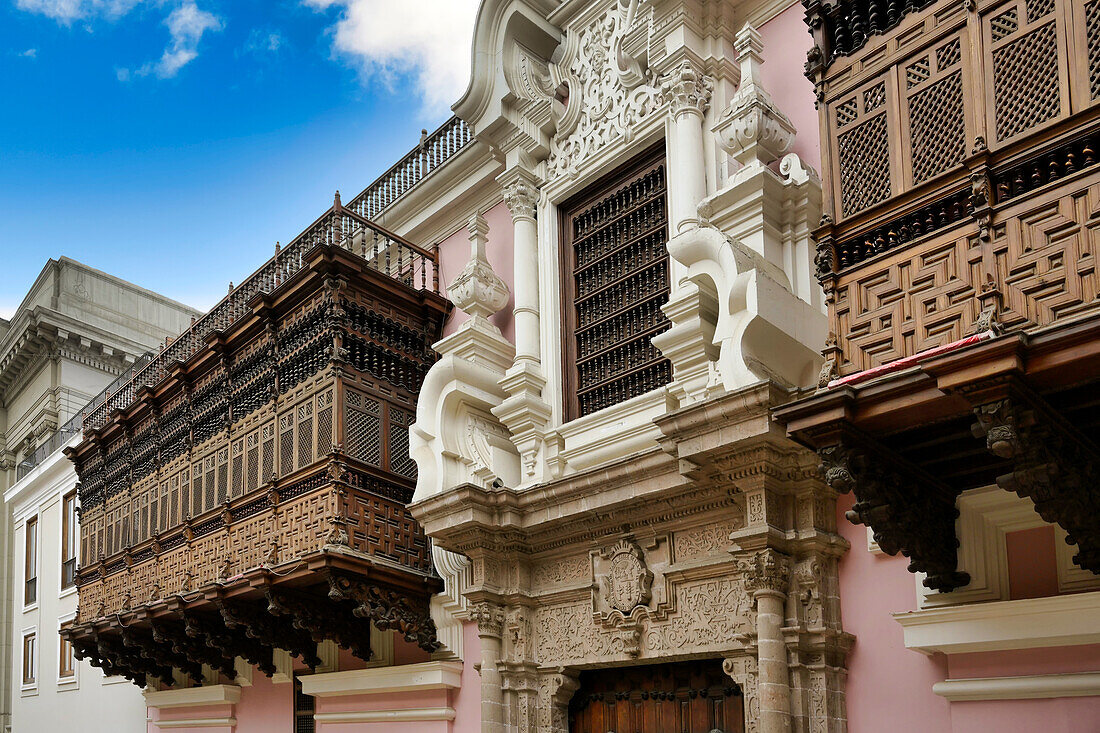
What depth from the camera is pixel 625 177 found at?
34.8 ft

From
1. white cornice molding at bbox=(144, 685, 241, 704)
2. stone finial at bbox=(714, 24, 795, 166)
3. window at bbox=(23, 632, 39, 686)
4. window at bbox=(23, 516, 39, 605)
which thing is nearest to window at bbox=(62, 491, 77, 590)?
window at bbox=(23, 516, 39, 605)

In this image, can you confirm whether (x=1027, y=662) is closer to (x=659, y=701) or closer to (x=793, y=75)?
(x=659, y=701)

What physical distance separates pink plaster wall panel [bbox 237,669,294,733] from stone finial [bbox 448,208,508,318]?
209 inches

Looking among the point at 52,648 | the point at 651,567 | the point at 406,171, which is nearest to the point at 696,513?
the point at 651,567

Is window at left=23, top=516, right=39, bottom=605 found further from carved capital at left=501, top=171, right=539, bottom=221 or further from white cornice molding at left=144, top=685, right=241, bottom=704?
carved capital at left=501, top=171, right=539, bottom=221

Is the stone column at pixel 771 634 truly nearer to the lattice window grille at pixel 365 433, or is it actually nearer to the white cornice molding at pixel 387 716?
the white cornice molding at pixel 387 716

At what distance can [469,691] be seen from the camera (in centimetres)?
1064

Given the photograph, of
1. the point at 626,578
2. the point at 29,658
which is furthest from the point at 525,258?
the point at 29,658

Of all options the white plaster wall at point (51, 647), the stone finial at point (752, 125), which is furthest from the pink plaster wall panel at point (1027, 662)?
the white plaster wall at point (51, 647)

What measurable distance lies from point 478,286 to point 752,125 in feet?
11.5

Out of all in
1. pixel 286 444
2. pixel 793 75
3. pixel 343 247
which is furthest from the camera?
pixel 343 247

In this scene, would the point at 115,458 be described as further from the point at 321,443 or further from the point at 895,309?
the point at 895,309

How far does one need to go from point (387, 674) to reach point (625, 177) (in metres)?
5.48

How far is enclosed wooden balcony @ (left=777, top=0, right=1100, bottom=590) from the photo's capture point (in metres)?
5.62
